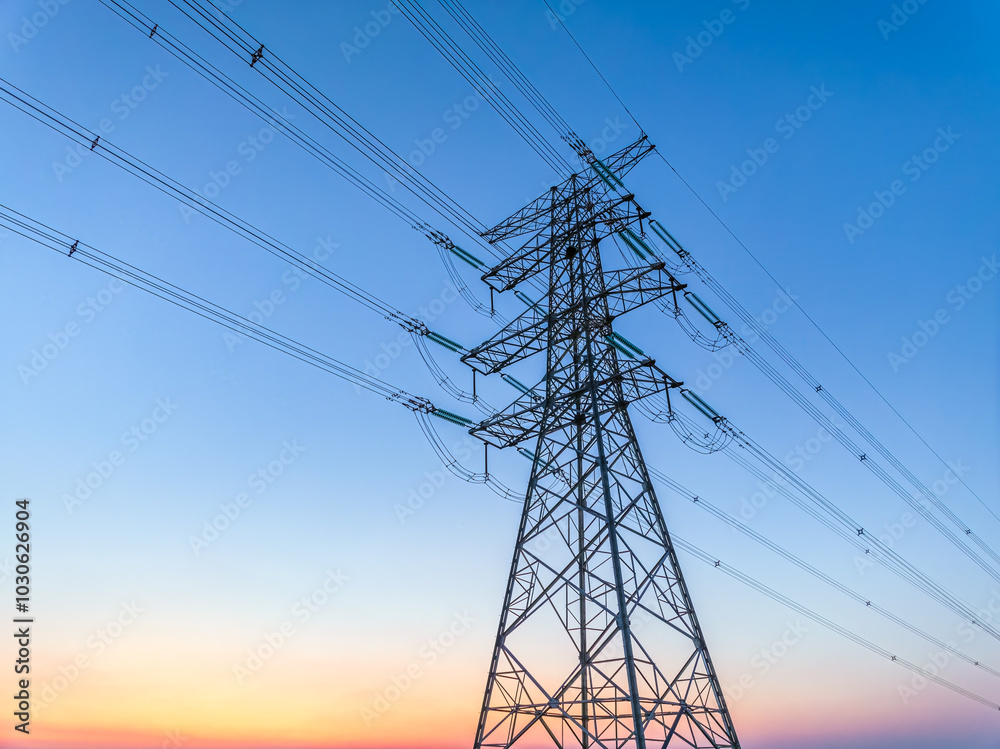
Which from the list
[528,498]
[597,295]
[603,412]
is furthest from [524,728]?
[597,295]

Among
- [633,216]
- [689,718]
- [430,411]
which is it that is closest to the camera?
[689,718]

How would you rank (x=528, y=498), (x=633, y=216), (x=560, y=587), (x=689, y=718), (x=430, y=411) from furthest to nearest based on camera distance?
(x=633, y=216) → (x=430, y=411) → (x=528, y=498) → (x=560, y=587) → (x=689, y=718)

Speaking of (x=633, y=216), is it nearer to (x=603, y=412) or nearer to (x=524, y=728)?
(x=603, y=412)

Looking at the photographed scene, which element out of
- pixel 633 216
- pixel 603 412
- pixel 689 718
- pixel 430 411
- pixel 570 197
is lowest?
pixel 689 718

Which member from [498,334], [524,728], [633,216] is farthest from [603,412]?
[524,728]

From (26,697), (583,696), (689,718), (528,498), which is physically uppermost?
(528,498)

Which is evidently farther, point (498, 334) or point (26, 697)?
point (498, 334)

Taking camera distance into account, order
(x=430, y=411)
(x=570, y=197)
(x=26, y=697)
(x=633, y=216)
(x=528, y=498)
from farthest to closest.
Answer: (x=570, y=197) → (x=633, y=216) → (x=430, y=411) → (x=528, y=498) → (x=26, y=697)

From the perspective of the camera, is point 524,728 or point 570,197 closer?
point 524,728

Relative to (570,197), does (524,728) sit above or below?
below

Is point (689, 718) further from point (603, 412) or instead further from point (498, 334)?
point (498, 334)
